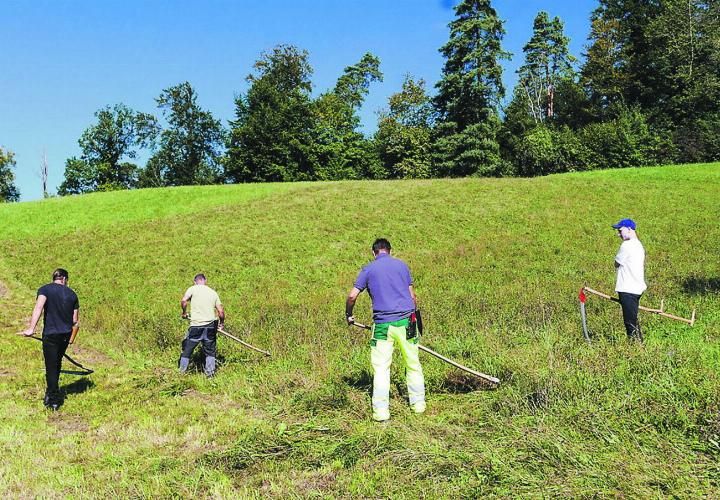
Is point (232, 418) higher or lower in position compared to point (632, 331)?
lower

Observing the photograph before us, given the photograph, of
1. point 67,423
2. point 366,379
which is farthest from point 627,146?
point 67,423

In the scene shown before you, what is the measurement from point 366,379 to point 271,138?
5274 centimetres

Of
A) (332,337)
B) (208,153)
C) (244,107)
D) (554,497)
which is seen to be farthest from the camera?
(208,153)

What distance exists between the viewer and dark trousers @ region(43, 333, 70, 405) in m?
8.07

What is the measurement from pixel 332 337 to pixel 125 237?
61.4 feet

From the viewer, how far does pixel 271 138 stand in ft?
189

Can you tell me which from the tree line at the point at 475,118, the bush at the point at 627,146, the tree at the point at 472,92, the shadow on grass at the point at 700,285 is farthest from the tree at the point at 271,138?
the shadow on grass at the point at 700,285

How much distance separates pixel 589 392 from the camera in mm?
5699

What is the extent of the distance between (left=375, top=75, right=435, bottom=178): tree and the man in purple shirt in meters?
48.3

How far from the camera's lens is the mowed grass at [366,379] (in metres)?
4.65

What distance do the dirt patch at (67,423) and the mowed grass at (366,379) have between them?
0.20ft

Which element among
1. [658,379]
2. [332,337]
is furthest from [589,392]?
[332,337]

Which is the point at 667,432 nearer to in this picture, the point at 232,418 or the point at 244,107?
the point at 232,418

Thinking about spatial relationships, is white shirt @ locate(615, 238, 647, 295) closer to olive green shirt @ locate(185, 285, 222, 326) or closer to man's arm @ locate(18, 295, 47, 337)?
olive green shirt @ locate(185, 285, 222, 326)
